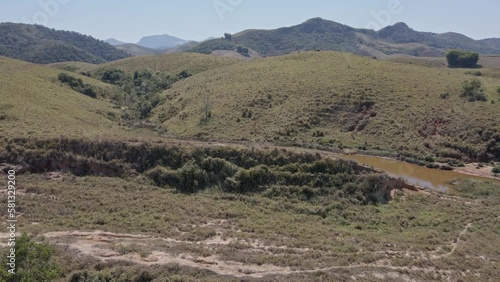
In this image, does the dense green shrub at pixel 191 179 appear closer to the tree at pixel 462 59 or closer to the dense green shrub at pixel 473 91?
the dense green shrub at pixel 473 91

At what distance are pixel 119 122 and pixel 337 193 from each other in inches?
1775

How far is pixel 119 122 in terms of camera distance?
66.8m

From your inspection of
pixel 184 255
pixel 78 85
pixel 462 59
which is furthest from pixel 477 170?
pixel 462 59

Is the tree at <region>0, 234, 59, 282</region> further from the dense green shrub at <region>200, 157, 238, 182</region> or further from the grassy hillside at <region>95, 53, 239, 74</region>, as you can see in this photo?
the grassy hillside at <region>95, 53, 239, 74</region>

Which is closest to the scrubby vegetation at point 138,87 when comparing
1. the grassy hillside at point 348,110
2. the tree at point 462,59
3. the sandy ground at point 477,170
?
the grassy hillside at point 348,110

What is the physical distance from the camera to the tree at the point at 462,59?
126375 mm

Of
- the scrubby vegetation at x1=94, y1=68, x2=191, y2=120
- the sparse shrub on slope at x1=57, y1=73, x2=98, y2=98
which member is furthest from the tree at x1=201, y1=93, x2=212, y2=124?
the sparse shrub on slope at x1=57, y1=73, x2=98, y2=98

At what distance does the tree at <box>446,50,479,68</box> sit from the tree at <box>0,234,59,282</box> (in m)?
137

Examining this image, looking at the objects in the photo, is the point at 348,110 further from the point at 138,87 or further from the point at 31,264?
the point at 138,87

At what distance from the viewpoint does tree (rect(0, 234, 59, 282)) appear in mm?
16359

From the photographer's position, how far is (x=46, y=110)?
53781 mm

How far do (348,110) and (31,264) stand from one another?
188ft

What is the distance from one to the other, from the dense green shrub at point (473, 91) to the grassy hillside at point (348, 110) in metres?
1.21

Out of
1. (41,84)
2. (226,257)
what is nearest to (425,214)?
(226,257)
